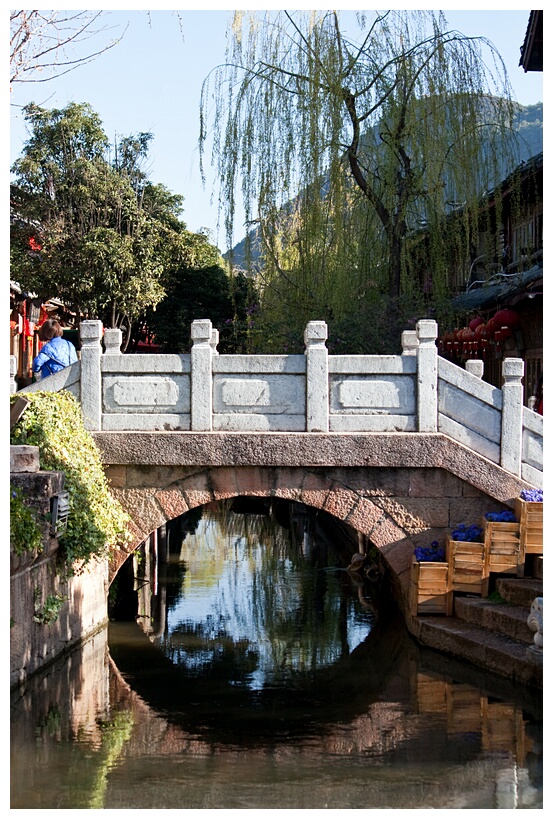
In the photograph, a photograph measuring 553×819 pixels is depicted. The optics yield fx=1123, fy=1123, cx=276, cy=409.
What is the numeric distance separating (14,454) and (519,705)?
430 centimetres

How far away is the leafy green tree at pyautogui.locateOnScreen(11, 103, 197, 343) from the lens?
23.6m

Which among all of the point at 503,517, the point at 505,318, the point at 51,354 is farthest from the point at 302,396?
the point at 505,318

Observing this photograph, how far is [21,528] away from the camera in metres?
7.96

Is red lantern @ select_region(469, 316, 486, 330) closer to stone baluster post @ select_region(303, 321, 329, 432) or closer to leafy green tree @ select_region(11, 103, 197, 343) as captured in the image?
stone baluster post @ select_region(303, 321, 329, 432)

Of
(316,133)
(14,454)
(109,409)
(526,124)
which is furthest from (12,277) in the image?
(526,124)

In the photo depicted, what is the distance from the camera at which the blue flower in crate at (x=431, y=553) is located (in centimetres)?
1055

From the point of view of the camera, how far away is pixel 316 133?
44.8ft

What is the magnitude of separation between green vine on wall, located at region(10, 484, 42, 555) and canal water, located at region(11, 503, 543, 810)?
121 cm

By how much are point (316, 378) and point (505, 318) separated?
5.29 m

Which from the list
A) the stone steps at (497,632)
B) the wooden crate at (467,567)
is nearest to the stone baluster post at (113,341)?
the wooden crate at (467,567)

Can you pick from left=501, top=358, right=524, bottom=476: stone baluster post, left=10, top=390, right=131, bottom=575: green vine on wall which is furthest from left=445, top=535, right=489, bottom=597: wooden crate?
left=10, top=390, right=131, bottom=575: green vine on wall

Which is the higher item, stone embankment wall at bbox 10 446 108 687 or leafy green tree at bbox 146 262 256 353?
leafy green tree at bbox 146 262 256 353

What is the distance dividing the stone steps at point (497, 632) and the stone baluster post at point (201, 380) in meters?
2.73
